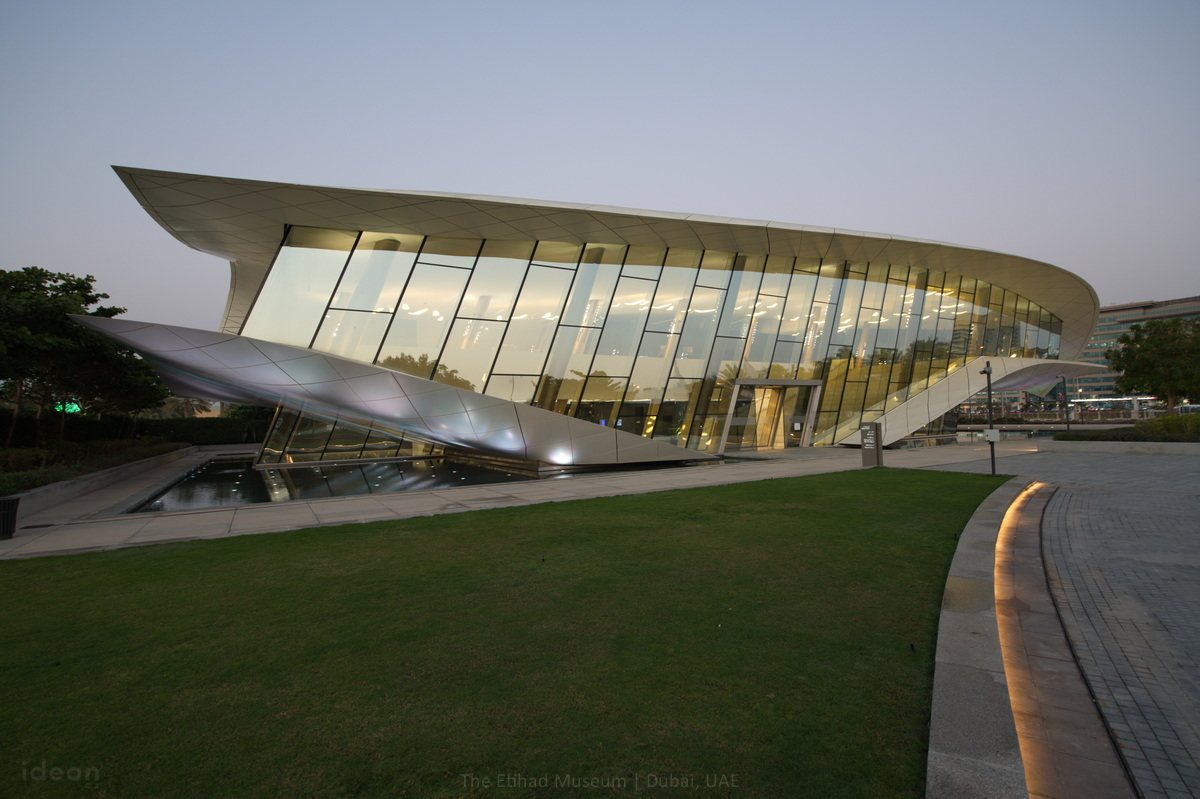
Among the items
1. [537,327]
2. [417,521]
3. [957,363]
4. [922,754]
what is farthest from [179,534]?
[957,363]

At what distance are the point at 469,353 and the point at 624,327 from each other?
6.03 metres

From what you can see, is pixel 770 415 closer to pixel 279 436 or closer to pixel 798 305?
pixel 798 305

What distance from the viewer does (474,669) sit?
432 centimetres

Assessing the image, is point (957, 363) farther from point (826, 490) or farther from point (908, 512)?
point (908, 512)

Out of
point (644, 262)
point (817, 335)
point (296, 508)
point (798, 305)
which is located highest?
point (644, 262)

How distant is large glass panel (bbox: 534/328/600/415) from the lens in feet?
68.0

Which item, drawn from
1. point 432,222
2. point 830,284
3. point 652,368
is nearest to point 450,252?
point 432,222

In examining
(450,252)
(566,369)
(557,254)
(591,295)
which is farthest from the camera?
(591,295)

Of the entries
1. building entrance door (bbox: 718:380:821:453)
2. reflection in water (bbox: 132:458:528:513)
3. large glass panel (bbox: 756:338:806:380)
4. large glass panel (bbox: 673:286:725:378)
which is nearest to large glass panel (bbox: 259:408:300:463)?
reflection in water (bbox: 132:458:528:513)

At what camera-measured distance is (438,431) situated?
63.5 ft

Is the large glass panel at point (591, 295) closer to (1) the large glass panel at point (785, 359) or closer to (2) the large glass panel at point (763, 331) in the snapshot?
(2) the large glass panel at point (763, 331)

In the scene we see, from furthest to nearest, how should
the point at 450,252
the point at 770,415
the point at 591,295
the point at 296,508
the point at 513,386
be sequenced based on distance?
the point at 770,415 → the point at 591,295 → the point at 513,386 → the point at 450,252 → the point at 296,508

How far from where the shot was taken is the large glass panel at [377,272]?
18688 millimetres

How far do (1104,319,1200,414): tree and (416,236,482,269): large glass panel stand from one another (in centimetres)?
5433
